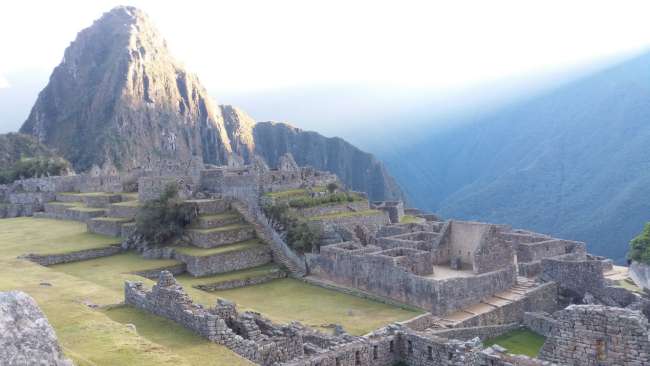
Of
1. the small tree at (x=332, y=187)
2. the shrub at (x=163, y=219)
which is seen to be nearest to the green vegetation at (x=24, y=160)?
the shrub at (x=163, y=219)

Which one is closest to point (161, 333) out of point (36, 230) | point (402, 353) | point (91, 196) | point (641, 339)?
point (402, 353)

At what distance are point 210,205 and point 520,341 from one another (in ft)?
65.3

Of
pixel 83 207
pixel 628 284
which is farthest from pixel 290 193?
pixel 83 207

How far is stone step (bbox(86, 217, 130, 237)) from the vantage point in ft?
112

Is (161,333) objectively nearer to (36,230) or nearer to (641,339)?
(641,339)

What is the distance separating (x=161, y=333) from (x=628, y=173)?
53.3 m

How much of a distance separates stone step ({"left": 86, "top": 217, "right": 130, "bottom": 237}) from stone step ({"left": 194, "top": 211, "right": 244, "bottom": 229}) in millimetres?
5993

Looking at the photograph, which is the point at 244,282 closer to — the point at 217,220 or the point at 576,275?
the point at 217,220

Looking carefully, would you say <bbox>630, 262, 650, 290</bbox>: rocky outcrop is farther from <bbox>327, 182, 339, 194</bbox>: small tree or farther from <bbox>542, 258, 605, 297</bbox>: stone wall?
<bbox>327, 182, 339, 194</bbox>: small tree

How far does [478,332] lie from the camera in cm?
1972

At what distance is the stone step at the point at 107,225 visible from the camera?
34.1 meters

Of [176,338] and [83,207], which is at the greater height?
[83,207]

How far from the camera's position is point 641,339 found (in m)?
8.34

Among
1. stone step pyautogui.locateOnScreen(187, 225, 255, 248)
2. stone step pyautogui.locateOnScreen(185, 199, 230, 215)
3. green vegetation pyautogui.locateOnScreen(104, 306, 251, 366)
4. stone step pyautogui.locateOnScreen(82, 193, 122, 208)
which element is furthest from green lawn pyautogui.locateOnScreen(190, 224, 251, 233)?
stone step pyautogui.locateOnScreen(82, 193, 122, 208)
